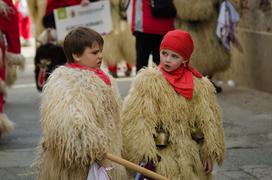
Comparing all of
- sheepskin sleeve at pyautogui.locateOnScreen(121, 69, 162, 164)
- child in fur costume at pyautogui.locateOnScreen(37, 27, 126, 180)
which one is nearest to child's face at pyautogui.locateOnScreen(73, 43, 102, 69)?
child in fur costume at pyautogui.locateOnScreen(37, 27, 126, 180)

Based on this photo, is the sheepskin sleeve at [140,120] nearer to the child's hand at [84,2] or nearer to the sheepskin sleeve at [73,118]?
the sheepskin sleeve at [73,118]

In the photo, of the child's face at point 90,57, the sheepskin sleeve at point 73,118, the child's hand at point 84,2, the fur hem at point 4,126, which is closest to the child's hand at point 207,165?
the sheepskin sleeve at point 73,118

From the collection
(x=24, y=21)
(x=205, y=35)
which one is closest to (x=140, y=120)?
(x=205, y=35)

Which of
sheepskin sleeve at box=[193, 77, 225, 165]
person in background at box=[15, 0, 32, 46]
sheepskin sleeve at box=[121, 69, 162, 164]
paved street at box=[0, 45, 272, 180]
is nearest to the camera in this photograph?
sheepskin sleeve at box=[121, 69, 162, 164]

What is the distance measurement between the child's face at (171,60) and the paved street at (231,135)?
1.79 m

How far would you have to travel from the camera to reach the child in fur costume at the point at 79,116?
13.8 ft

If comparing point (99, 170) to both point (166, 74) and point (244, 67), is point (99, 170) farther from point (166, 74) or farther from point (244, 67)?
point (244, 67)

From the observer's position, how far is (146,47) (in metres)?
8.70

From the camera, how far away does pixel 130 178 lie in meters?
5.03

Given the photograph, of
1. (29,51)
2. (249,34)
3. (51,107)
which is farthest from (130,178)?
(29,51)

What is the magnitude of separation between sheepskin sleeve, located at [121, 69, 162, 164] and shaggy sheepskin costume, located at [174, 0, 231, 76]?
5328 millimetres

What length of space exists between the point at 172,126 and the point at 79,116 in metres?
0.86

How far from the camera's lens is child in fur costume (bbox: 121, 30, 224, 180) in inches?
192

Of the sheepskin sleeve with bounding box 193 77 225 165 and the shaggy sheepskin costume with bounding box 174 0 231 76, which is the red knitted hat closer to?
the sheepskin sleeve with bounding box 193 77 225 165
